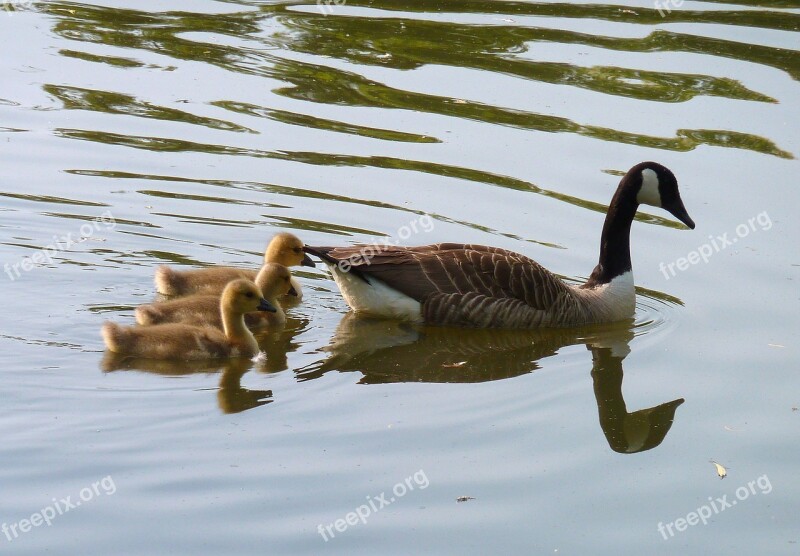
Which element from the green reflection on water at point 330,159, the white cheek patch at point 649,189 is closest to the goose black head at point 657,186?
the white cheek patch at point 649,189

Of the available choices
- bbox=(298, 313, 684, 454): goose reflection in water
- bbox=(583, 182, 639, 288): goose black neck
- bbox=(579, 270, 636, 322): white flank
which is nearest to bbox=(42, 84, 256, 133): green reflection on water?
bbox=(298, 313, 684, 454): goose reflection in water

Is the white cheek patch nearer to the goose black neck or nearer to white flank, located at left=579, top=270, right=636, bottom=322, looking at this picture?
the goose black neck

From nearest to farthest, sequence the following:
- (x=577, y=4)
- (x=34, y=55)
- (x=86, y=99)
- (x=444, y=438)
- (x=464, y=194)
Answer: (x=444, y=438)
(x=464, y=194)
(x=86, y=99)
(x=34, y=55)
(x=577, y=4)

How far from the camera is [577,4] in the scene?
1802 cm

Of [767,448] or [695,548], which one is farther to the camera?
[767,448]

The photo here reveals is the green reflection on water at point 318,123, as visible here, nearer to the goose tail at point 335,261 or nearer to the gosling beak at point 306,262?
the gosling beak at point 306,262

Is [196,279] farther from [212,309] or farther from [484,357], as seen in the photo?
[484,357]

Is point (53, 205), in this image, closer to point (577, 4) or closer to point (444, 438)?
point (444, 438)

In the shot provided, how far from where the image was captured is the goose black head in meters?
10.6

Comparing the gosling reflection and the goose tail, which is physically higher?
the goose tail

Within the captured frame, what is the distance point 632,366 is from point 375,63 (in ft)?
24.9

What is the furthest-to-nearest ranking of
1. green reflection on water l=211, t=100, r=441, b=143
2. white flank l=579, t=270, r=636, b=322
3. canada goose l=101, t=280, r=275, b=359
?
green reflection on water l=211, t=100, r=441, b=143 → white flank l=579, t=270, r=636, b=322 → canada goose l=101, t=280, r=275, b=359

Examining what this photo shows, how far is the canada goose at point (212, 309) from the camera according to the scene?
9289 mm

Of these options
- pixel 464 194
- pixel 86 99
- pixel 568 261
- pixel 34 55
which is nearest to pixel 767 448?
pixel 568 261
